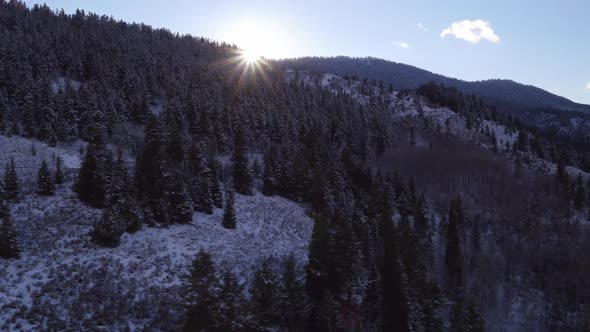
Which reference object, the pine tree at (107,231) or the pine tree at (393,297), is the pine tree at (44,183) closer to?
the pine tree at (107,231)

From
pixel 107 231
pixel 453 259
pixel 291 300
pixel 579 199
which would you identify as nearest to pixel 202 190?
pixel 107 231

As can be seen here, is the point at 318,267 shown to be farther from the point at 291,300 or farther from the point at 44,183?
the point at 44,183

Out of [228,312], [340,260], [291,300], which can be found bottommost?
[291,300]

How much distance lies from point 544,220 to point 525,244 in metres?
17.8

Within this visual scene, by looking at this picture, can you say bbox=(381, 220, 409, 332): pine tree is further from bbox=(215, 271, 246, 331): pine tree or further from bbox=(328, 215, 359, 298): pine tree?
bbox=(215, 271, 246, 331): pine tree

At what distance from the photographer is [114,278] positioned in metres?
32.4

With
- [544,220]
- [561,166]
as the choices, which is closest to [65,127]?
[544,220]

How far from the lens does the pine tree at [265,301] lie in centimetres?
2841

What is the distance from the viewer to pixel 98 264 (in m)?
33.3

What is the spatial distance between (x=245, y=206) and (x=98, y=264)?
25.7m

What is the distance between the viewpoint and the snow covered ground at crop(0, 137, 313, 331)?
27609 mm

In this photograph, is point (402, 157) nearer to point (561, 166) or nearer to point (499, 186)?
point (499, 186)

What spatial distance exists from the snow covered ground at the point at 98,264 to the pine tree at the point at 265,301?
4838 millimetres

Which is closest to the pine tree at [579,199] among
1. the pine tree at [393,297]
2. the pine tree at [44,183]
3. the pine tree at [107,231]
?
the pine tree at [393,297]
